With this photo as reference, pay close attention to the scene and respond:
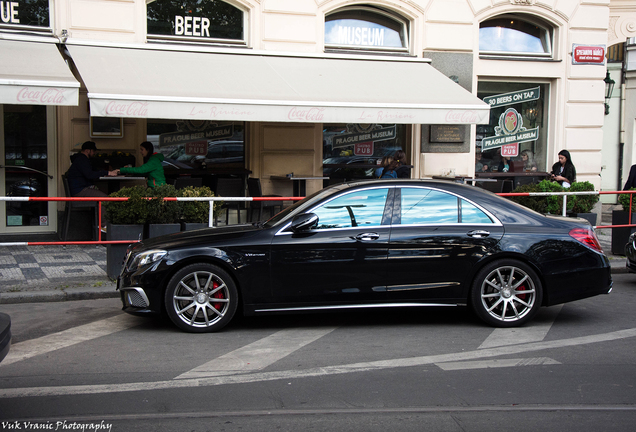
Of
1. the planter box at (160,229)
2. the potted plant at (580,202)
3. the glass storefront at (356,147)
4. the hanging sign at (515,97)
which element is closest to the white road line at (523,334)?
the potted plant at (580,202)

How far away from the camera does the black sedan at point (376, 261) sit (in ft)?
20.6

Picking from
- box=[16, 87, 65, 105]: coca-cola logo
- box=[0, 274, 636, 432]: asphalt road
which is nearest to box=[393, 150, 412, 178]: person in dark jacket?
box=[0, 274, 636, 432]: asphalt road

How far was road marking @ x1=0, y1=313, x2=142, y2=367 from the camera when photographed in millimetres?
5678

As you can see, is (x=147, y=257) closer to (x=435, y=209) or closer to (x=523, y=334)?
(x=435, y=209)

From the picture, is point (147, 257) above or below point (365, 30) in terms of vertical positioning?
below

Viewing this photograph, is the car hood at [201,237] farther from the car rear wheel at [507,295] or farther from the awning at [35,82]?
the awning at [35,82]

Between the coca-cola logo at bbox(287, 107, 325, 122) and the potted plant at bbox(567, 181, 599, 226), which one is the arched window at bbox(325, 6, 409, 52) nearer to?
the coca-cola logo at bbox(287, 107, 325, 122)

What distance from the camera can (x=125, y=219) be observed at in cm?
859

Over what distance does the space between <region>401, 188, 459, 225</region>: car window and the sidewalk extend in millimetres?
3925

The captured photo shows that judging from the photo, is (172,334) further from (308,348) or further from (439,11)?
(439,11)

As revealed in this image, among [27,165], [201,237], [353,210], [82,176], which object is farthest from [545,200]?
[27,165]

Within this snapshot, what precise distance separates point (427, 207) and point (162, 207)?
12.5 feet

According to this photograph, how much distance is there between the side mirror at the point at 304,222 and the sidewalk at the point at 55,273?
3.08 m

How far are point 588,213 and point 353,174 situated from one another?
4.99 metres
